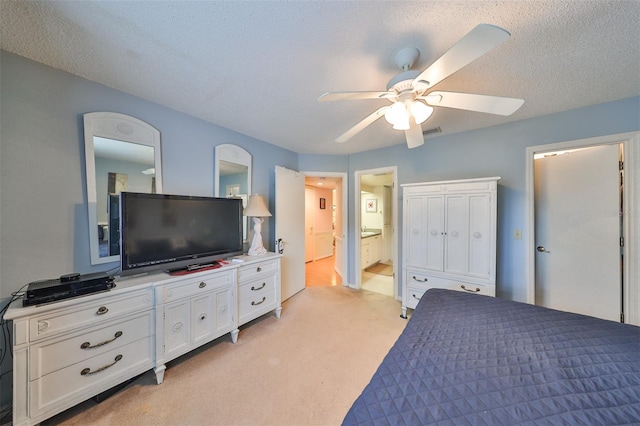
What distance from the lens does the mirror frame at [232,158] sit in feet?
8.27

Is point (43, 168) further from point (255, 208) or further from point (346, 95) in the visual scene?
point (346, 95)

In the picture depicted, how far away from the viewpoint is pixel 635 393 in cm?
84

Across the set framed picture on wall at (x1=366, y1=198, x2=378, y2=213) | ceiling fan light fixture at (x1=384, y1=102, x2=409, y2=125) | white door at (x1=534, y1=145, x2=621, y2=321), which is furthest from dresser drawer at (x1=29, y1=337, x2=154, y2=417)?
framed picture on wall at (x1=366, y1=198, x2=378, y2=213)

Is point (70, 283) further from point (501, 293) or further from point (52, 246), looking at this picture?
point (501, 293)

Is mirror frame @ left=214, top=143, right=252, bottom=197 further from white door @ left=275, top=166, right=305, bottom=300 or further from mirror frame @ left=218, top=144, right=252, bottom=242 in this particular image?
white door @ left=275, top=166, right=305, bottom=300

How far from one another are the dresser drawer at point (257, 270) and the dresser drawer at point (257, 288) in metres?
0.06

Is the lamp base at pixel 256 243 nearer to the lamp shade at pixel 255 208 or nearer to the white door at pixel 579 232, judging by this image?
the lamp shade at pixel 255 208

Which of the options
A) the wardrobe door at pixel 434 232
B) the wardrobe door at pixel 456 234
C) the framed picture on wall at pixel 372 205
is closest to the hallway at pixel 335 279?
the wardrobe door at pixel 434 232

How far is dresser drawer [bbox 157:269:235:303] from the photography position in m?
1.72

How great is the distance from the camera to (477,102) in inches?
50.9

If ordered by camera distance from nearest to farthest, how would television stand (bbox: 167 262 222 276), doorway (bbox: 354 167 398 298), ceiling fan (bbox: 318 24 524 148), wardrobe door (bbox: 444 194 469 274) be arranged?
ceiling fan (bbox: 318 24 524 148), television stand (bbox: 167 262 222 276), wardrobe door (bbox: 444 194 469 274), doorway (bbox: 354 167 398 298)

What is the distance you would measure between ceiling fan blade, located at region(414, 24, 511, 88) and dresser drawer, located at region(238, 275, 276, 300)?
237cm

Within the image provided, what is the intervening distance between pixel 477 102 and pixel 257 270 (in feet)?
8.02

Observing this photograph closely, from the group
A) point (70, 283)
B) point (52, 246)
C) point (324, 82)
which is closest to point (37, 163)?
point (52, 246)
